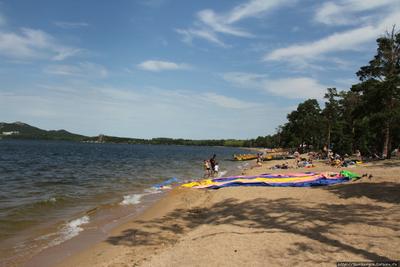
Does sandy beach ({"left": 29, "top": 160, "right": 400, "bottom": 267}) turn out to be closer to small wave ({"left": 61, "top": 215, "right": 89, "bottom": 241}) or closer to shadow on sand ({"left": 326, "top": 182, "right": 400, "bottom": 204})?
shadow on sand ({"left": 326, "top": 182, "right": 400, "bottom": 204})

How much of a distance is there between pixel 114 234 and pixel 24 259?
2.87 metres

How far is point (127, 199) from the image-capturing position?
18609 mm

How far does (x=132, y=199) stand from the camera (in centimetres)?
1858

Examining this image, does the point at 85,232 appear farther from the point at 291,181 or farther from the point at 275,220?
the point at 291,181

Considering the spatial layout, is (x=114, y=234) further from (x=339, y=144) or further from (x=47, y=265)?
(x=339, y=144)

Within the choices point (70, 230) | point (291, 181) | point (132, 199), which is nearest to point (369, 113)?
point (291, 181)

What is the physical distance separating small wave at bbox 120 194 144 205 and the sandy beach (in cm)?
284

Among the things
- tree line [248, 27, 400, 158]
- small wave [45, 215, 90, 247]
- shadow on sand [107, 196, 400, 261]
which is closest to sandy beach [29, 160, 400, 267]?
shadow on sand [107, 196, 400, 261]

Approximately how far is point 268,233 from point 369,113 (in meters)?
27.8

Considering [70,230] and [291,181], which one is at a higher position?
[291,181]

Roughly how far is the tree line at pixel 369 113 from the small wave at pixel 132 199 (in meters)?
20.4

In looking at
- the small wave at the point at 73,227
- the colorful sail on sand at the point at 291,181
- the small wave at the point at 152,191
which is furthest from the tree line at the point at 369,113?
the small wave at the point at 73,227

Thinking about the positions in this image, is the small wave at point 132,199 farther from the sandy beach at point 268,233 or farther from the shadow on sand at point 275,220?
the shadow on sand at point 275,220

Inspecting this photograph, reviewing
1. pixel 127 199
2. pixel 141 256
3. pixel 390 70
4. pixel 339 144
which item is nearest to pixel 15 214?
pixel 127 199
